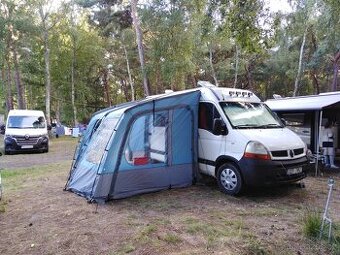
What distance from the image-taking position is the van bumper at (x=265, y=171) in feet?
22.1

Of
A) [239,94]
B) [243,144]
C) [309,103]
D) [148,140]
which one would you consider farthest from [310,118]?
[148,140]

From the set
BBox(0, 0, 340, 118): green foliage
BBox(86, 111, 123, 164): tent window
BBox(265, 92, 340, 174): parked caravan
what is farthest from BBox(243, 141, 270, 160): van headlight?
BBox(0, 0, 340, 118): green foliage

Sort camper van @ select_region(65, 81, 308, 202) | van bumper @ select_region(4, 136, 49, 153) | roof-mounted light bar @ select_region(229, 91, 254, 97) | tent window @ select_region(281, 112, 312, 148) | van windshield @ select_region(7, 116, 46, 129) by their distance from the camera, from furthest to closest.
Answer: van windshield @ select_region(7, 116, 46, 129) → van bumper @ select_region(4, 136, 49, 153) → tent window @ select_region(281, 112, 312, 148) → roof-mounted light bar @ select_region(229, 91, 254, 97) → camper van @ select_region(65, 81, 308, 202)

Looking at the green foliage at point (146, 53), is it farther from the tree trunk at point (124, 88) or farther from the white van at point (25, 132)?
the white van at point (25, 132)

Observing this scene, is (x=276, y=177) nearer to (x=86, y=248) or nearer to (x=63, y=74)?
(x=86, y=248)

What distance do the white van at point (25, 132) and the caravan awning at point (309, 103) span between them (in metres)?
10.9

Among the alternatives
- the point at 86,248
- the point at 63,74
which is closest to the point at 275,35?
the point at 86,248

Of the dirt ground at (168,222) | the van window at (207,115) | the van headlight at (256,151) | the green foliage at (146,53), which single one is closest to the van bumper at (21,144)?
the dirt ground at (168,222)

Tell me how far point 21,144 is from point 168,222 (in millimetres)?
12972

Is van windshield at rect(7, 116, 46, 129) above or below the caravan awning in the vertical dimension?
below

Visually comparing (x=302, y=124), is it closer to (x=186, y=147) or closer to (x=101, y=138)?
(x=186, y=147)

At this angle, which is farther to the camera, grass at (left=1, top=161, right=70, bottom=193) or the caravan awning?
the caravan awning

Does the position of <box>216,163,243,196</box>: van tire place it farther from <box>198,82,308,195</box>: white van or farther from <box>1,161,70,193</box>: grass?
<box>1,161,70,193</box>: grass

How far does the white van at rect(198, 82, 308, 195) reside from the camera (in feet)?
22.3
